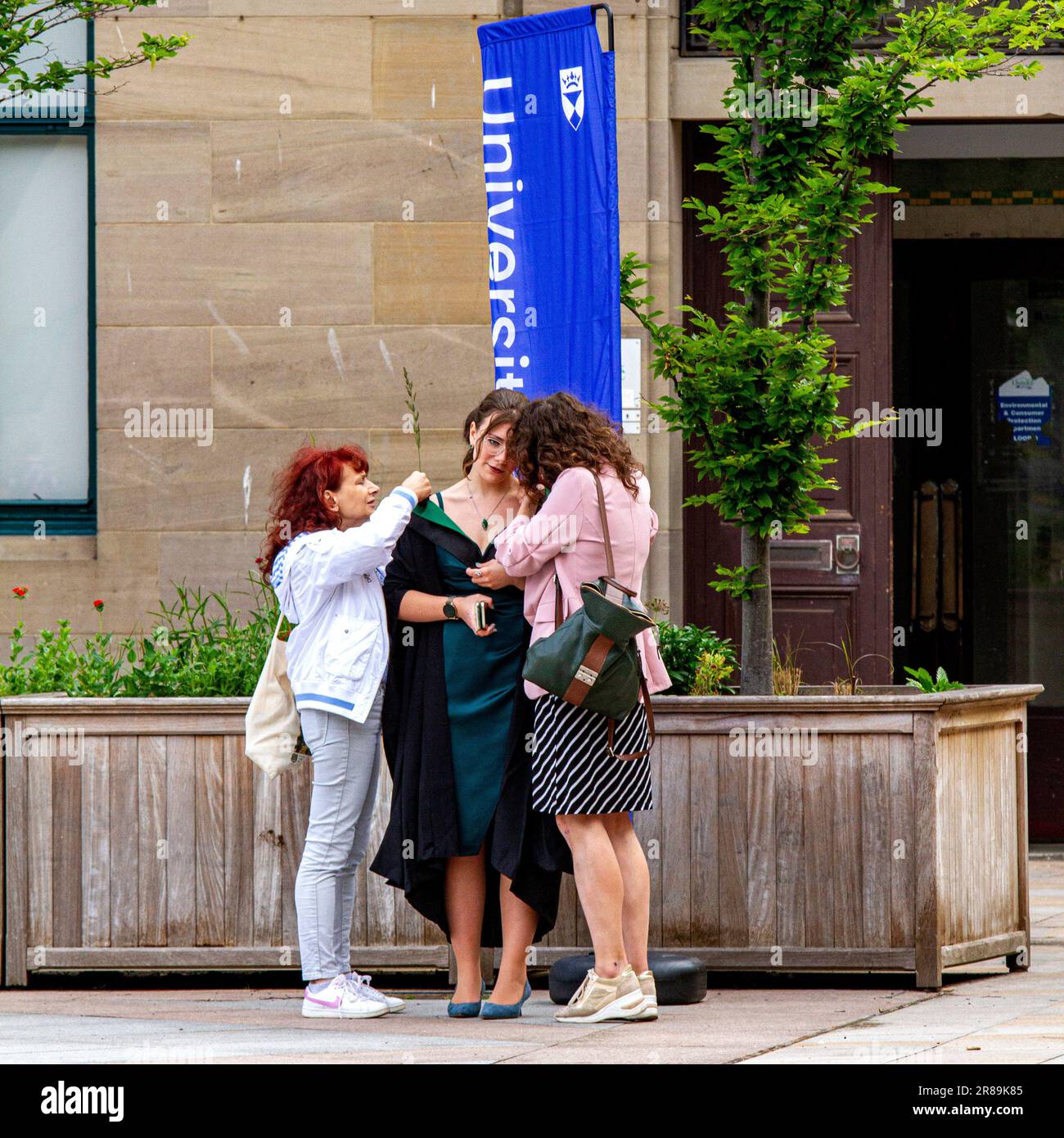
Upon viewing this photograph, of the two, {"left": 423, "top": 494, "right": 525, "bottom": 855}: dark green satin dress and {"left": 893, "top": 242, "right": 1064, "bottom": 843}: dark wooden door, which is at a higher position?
{"left": 893, "top": 242, "right": 1064, "bottom": 843}: dark wooden door

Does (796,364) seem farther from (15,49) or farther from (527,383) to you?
(15,49)

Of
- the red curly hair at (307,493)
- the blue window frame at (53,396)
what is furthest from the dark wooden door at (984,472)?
the red curly hair at (307,493)

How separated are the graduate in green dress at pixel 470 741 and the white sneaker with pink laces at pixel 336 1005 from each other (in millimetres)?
285

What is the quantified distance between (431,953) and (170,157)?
5001 mm

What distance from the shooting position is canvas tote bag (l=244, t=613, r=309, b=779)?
6.29 m

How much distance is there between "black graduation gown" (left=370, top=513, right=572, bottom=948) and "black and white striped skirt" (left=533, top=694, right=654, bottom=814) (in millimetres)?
235

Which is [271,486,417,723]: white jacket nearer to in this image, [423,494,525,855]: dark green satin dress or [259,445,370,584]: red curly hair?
[259,445,370,584]: red curly hair

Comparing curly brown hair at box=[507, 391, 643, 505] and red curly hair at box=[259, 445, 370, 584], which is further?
red curly hair at box=[259, 445, 370, 584]

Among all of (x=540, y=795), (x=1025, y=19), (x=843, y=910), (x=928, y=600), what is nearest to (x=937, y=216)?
(x=928, y=600)

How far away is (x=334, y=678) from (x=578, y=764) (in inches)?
35.0

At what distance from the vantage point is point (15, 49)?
7496 millimetres

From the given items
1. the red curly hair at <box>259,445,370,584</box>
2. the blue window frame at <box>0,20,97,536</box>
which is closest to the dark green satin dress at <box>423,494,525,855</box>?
the red curly hair at <box>259,445,370,584</box>

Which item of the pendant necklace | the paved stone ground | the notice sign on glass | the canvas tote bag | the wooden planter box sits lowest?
the paved stone ground

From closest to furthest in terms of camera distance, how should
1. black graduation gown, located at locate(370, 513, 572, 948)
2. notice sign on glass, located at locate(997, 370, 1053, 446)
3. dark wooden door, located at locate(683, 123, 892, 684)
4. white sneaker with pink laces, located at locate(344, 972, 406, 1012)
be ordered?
black graduation gown, located at locate(370, 513, 572, 948)
white sneaker with pink laces, located at locate(344, 972, 406, 1012)
dark wooden door, located at locate(683, 123, 892, 684)
notice sign on glass, located at locate(997, 370, 1053, 446)
